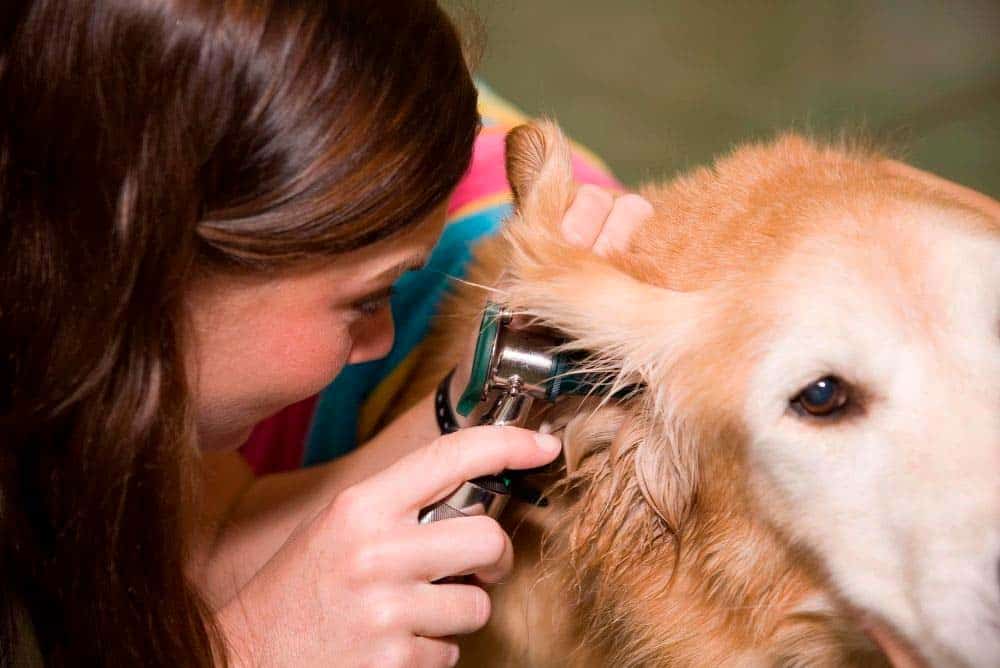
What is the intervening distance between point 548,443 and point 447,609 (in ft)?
0.45

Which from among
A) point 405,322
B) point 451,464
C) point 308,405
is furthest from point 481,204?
point 451,464

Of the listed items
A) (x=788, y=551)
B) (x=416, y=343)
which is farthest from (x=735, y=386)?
(x=416, y=343)

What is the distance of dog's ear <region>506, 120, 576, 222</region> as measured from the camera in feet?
2.46

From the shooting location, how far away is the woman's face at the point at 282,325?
0.72m

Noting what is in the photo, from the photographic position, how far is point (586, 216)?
793 mm

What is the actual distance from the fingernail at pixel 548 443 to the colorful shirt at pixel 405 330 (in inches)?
14.5

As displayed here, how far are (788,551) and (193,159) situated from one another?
458 millimetres

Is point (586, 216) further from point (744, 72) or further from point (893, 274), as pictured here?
point (744, 72)

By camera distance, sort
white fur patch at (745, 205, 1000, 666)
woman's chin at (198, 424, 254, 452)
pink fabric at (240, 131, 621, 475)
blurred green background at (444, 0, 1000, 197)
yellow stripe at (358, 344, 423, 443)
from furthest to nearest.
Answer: blurred green background at (444, 0, 1000, 197)
pink fabric at (240, 131, 621, 475)
yellow stripe at (358, 344, 423, 443)
woman's chin at (198, 424, 254, 452)
white fur patch at (745, 205, 1000, 666)

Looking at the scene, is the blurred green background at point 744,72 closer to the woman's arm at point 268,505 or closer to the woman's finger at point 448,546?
the woman's arm at point 268,505

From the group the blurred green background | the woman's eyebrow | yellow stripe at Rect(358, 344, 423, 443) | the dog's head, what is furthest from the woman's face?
the blurred green background

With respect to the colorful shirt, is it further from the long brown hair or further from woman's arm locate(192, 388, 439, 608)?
the long brown hair

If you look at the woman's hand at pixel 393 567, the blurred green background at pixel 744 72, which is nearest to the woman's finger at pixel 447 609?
the woman's hand at pixel 393 567

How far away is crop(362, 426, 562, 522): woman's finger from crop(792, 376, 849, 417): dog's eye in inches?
6.6
